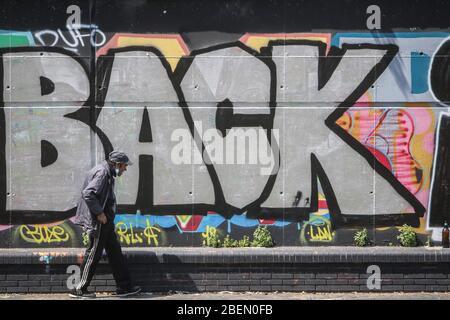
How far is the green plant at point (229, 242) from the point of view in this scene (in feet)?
35.1

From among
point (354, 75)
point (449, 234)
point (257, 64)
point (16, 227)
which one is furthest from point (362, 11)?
point (16, 227)

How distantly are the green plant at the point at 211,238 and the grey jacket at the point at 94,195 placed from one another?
1364 millimetres

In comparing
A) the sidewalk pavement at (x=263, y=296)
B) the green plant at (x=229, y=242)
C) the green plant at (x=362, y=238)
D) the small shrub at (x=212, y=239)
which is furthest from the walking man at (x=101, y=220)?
the green plant at (x=362, y=238)

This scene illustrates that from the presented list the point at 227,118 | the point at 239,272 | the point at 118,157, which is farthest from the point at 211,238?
the point at 118,157

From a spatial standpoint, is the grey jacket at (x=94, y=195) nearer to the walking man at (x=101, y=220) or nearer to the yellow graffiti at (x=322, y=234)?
the walking man at (x=101, y=220)

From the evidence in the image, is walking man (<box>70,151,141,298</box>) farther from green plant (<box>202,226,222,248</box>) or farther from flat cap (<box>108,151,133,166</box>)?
green plant (<box>202,226,222,248</box>)

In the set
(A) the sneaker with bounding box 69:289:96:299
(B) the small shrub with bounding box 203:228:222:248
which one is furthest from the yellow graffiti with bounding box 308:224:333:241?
(A) the sneaker with bounding box 69:289:96:299

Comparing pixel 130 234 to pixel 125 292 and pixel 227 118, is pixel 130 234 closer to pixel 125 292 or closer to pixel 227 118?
pixel 125 292

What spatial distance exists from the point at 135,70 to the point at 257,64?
150 cm

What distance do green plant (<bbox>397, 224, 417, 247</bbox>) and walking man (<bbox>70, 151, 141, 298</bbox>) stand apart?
3316 mm

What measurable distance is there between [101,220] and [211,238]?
1.50m

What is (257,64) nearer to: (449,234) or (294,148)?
(294,148)

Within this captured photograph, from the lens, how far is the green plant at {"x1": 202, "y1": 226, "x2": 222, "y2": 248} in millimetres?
10688
